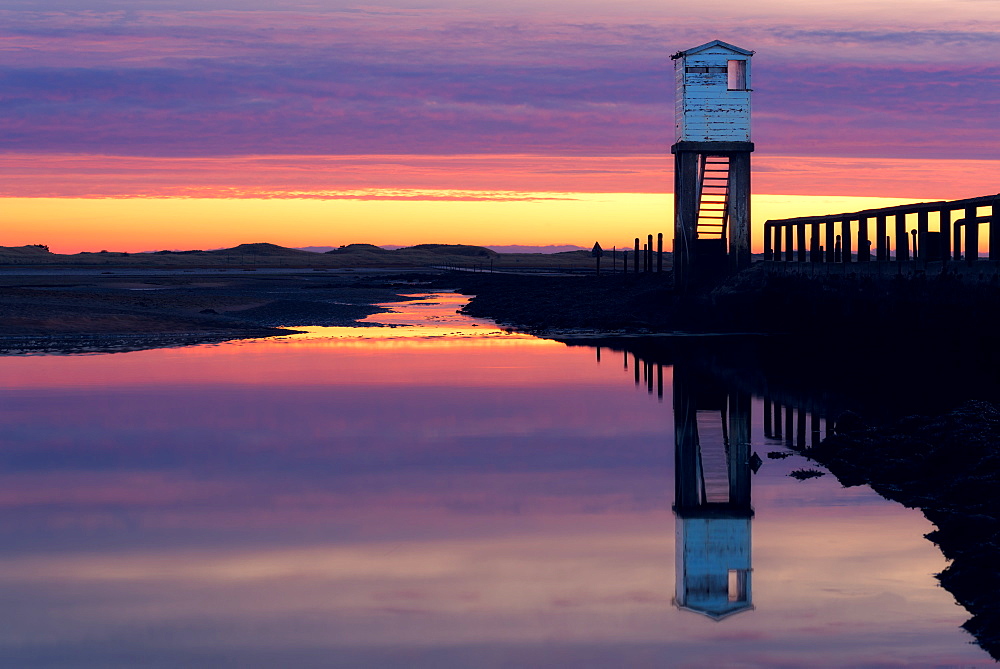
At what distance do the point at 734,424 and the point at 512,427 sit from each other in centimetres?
325

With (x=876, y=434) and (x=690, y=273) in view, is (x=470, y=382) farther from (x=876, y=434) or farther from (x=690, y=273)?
(x=690, y=273)

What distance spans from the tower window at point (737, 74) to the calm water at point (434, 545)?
17.6m

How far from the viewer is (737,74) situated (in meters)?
35.2

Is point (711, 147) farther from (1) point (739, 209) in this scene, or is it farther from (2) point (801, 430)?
(2) point (801, 430)

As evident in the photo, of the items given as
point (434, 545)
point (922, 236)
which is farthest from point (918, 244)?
point (434, 545)

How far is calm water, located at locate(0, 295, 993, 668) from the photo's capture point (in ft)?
25.2

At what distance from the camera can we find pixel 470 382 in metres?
22.9

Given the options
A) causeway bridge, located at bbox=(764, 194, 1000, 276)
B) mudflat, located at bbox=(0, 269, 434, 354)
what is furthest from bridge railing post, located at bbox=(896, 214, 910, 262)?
mudflat, located at bbox=(0, 269, 434, 354)

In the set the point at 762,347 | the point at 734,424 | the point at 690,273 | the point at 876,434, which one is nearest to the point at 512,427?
the point at 734,424

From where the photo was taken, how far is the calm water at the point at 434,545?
7.67 m

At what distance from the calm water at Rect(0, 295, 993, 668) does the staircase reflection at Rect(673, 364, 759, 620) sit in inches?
1.5

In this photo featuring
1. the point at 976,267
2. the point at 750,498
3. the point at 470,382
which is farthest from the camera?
the point at 470,382

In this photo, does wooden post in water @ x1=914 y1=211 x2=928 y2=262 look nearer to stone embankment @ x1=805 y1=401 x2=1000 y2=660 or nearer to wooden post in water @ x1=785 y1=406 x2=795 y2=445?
wooden post in water @ x1=785 y1=406 x2=795 y2=445

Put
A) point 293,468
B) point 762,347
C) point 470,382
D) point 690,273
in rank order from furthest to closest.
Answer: point 690,273 → point 762,347 → point 470,382 → point 293,468
